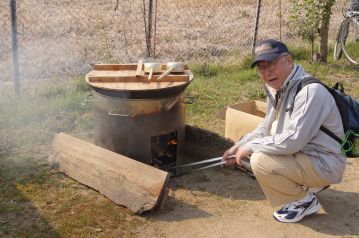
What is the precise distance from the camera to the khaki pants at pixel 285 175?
142 inches

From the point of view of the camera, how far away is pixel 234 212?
161 inches

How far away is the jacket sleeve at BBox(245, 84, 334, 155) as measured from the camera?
329 cm

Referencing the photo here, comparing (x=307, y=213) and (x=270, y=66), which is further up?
(x=270, y=66)

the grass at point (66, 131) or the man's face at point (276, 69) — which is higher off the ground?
the man's face at point (276, 69)

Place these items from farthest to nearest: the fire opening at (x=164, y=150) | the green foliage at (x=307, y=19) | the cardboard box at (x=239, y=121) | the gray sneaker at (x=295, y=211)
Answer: the green foliage at (x=307, y=19) < the cardboard box at (x=239, y=121) < the fire opening at (x=164, y=150) < the gray sneaker at (x=295, y=211)

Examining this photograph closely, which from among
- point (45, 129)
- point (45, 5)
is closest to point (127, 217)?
point (45, 129)

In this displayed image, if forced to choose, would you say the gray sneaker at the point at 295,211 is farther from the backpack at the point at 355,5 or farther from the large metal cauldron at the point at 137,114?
the backpack at the point at 355,5

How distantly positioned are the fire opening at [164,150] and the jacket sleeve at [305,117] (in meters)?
1.39

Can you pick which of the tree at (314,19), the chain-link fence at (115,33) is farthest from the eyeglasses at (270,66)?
the tree at (314,19)

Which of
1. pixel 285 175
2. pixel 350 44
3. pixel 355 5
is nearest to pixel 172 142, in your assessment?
pixel 285 175

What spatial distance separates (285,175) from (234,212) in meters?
0.68

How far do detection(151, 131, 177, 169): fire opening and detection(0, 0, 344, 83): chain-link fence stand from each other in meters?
3.22

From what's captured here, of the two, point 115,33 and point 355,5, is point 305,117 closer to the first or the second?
point 355,5

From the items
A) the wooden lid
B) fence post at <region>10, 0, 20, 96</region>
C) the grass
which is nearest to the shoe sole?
the grass
